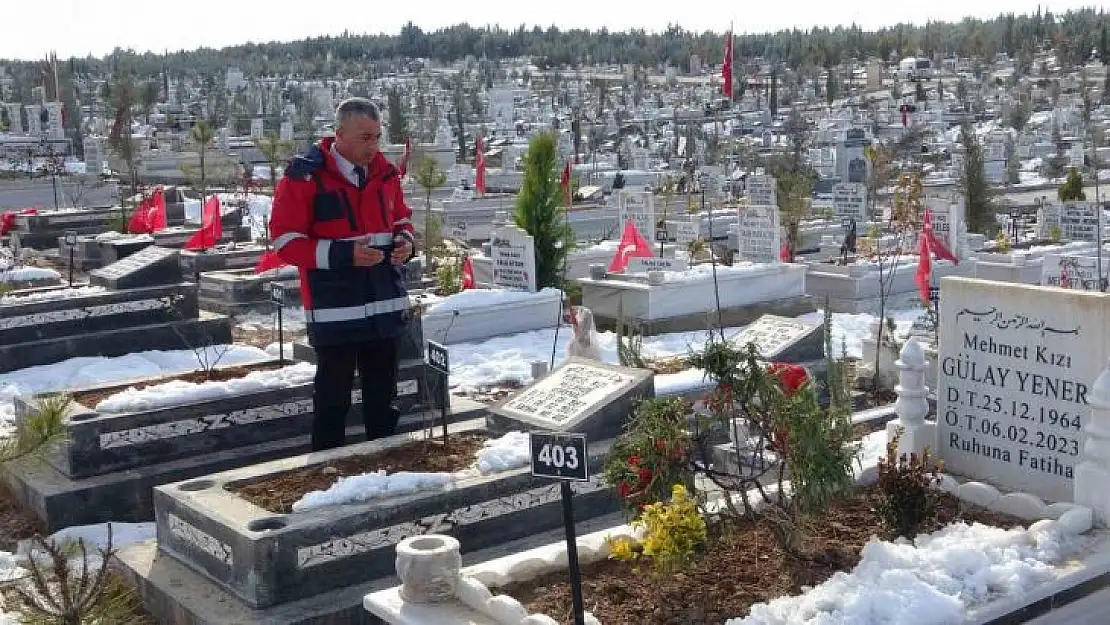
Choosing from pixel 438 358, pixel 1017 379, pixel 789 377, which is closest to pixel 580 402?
pixel 438 358

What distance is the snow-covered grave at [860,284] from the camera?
46.4ft

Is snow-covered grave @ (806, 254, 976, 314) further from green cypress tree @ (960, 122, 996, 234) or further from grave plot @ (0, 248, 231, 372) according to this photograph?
grave plot @ (0, 248, 231, 372)

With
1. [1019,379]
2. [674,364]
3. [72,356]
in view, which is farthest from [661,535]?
[72,356]

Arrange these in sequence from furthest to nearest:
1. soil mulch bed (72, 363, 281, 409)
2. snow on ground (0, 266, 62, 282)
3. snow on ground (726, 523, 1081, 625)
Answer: snow on ground (0, 266, 62, 282)
soil mulch bed (72, 363, 281, 409)
snow on ground (726, 523, 1081, 625)

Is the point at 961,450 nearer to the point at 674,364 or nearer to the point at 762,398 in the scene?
the point at 762,398

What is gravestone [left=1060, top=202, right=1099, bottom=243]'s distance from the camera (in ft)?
55.2

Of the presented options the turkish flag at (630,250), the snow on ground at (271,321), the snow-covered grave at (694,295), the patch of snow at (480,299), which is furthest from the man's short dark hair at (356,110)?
the turkish flag at (630,250)

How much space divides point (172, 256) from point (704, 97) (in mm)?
59708

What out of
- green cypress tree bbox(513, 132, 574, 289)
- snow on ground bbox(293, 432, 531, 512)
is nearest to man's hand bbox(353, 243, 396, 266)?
snow on ground bbox(293, 432, 531, 512)

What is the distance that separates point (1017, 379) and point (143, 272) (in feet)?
24.4

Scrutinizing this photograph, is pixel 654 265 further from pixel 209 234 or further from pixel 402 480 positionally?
pixel 402 480

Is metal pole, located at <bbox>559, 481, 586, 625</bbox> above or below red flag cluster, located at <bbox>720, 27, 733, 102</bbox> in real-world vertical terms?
below

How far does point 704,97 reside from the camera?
6838 cm

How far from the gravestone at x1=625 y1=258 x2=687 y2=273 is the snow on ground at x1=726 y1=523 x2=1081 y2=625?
8972 mm
